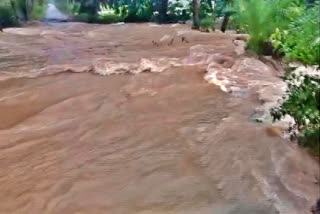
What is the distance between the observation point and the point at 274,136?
A: 2.62m

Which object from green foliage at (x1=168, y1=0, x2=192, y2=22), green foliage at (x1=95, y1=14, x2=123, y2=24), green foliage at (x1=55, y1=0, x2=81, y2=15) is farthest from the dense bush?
green foliage at (x1=55, y1=0, x2=81, y2=15)

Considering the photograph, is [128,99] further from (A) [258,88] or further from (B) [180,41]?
(B) [180,41]

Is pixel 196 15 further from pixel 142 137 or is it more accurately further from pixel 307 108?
pixel 307 108

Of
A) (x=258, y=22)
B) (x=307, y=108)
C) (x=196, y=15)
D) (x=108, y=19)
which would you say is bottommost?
(x=108, y=19)

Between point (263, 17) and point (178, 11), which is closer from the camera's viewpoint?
point (263, 17)

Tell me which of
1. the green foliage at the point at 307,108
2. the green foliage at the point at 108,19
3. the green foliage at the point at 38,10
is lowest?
the green foliage at the point at 108,19

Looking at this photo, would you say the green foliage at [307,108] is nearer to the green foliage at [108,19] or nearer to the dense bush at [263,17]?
the dense bush at [263,17]

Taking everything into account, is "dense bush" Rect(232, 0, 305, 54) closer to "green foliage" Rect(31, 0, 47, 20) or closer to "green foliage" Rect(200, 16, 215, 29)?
"green foliage" Rect(200, 16, 215, 29)

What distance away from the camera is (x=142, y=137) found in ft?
9.97

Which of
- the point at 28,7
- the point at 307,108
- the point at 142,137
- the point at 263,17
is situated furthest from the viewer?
the point at 28,7

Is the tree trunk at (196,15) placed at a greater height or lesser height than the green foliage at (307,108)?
lesser

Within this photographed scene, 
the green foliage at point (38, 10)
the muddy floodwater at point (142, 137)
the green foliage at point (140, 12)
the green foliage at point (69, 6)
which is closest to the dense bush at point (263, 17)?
the muddy floodwater at point (142, 137)

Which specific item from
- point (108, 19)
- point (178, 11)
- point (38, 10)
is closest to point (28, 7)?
point (38, 10)

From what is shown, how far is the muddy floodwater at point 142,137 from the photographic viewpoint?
2207 mm
